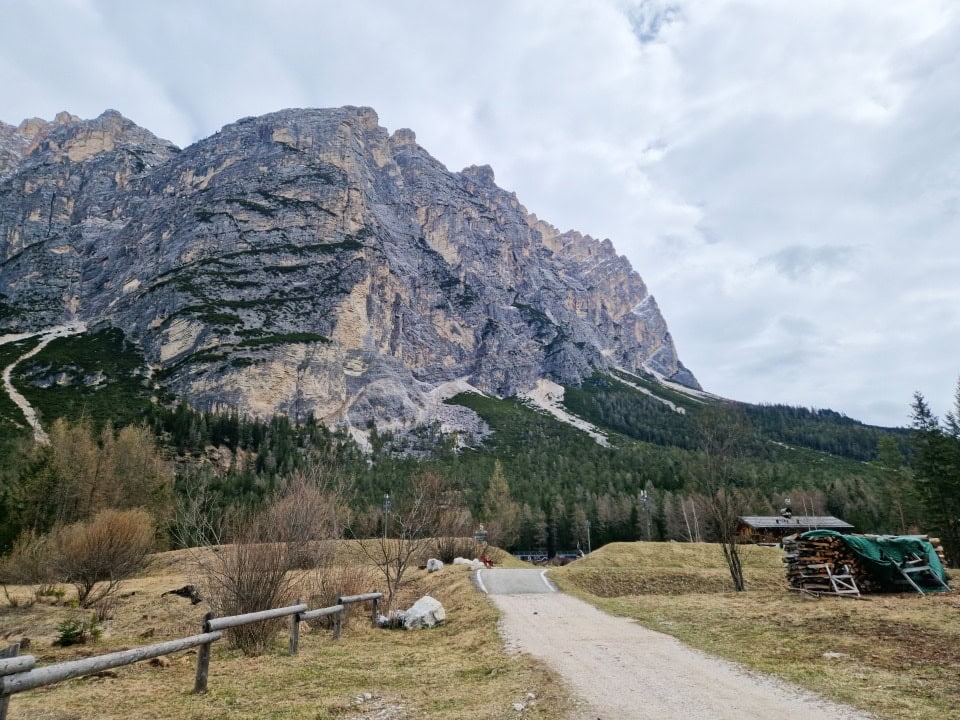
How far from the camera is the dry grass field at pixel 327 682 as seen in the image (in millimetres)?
6820

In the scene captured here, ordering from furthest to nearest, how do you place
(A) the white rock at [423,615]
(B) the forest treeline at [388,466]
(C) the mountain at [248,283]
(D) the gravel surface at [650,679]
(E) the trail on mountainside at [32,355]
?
(C) the mountain at [248,283], (E) the trail on mountainside at [32,355], (B) the forest treeline at [388,466], (A) the white rock at [423,615], (D) the gravel surface at [650,679]

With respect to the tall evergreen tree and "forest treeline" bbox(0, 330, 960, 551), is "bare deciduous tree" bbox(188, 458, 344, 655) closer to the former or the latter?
"forest treeline" bbox(0, 330, 960, 551)

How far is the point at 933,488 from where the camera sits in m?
36.1

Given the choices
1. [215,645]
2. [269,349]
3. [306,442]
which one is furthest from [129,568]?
[269,349]

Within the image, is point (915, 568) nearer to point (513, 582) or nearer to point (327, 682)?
point (513, 582)

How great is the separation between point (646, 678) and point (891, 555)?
16679 millimetres

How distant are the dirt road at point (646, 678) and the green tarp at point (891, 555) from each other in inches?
404

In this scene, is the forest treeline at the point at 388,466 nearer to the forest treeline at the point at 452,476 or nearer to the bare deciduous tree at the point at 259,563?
the forest treeline at the point at 452,476

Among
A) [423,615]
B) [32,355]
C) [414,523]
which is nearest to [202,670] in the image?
[423,615]

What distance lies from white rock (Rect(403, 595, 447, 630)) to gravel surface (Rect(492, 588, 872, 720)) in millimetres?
3242

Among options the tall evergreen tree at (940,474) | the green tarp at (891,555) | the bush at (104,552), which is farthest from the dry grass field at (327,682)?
the tall evergreen tree at (940,474)

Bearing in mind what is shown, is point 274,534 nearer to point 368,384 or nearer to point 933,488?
point 933,488

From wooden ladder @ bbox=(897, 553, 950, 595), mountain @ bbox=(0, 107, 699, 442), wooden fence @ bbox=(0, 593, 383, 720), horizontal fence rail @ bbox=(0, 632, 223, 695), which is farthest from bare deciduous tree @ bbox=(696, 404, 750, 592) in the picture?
mountain @ bbox=(0, 107, 699, 442)

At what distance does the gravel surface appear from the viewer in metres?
6.36
